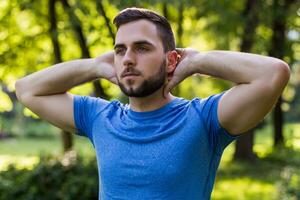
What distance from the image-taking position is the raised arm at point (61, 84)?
8.52 ft

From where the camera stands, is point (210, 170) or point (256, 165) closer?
point (210, 170)

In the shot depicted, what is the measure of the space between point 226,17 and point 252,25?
3.27 feet

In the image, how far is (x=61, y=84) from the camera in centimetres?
265

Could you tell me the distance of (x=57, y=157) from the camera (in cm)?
705

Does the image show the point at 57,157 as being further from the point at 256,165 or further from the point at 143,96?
the point at 256,165

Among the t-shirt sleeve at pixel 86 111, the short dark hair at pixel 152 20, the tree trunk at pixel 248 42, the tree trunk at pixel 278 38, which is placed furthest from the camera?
the tree trunk at pixel 278 38

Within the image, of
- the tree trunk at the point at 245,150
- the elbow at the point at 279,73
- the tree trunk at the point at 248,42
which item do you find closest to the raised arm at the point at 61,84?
the elbow at the point at 279,73

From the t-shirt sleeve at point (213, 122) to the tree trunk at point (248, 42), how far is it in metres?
9.38

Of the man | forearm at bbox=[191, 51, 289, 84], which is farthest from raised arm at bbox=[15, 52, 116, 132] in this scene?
forearm at bbox=[191, 51, 289, 84]

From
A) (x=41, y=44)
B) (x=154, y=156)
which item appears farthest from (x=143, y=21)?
(x=41, y=44)

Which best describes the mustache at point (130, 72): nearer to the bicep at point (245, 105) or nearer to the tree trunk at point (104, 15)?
the bicep at point (245, 105)

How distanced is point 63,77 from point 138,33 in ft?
1.83

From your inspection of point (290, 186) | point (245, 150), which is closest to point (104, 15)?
point (290, 186)

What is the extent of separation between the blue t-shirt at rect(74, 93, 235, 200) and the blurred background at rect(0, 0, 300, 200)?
3.60 meters
